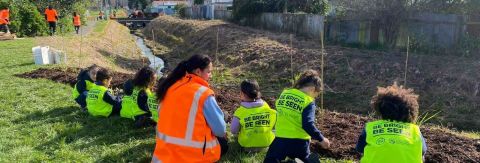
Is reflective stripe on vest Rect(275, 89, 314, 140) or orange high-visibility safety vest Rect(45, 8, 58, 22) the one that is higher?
orange high-visibility safety vest Rect(45, 8, 58, 22)

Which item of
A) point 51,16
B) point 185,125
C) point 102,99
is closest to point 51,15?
point 51,16

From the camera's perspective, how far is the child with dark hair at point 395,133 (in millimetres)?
4125

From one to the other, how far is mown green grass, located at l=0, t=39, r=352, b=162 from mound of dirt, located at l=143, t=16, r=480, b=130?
6537 millimetres

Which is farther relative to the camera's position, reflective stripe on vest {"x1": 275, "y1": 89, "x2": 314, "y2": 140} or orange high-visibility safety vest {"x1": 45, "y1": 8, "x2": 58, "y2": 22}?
orange high-visibility safety vest {"x1": 45, "y1": 8, "x2": 58, "y2": 22}

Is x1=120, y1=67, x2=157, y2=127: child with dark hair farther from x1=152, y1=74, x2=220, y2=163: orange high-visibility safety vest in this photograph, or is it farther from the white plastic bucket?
the white plastic bucket

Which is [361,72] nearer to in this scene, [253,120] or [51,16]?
[253,120]

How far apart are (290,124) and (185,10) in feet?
177

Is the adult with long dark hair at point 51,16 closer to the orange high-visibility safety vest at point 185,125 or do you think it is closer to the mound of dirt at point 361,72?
the mound of dirt at point 361,72

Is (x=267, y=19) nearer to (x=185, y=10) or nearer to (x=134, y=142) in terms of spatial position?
(x=134, y=142)

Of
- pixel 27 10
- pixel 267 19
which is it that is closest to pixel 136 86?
pixel 267 19

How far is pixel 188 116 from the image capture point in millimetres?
3820

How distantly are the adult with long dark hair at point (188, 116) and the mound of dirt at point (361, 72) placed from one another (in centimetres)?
854

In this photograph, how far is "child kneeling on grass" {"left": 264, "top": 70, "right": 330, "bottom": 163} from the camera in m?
5.11

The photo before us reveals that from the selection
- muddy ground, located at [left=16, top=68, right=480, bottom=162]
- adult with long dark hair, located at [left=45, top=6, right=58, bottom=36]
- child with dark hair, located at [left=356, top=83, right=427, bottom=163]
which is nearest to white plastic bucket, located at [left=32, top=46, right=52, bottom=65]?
muddy ground, located at [left=16, top=68, right=480, bottom=162]
